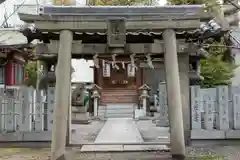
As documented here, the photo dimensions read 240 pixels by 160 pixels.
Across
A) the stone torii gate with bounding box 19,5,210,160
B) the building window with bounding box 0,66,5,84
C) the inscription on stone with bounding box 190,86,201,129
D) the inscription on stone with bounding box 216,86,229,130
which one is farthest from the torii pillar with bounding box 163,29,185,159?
the building window with bounding box 0,66,5,84

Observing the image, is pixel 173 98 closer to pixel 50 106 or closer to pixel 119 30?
pixel 119 30

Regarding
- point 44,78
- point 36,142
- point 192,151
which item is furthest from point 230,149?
point 44,78

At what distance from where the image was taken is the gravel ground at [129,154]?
29.2 ft

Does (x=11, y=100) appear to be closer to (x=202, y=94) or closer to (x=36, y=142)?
(x=36, y=142)

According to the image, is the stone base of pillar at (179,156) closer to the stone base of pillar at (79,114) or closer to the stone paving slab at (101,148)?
the stone paving slab at (101,148)

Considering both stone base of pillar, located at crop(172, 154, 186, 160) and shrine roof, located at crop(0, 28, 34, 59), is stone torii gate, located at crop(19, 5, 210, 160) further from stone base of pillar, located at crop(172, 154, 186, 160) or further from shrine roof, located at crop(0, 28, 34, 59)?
shrine roof, located at crop(0, 28, 34, 59)

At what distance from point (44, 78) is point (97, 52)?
703 centimetres

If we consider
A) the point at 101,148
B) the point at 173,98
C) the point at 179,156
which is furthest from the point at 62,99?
the point at 179,156

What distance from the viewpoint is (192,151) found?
995 cm

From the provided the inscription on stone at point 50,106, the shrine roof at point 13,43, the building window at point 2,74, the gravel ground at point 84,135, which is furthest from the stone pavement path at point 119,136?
the building window at point 2,74

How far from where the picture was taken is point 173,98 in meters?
Result: 8.85

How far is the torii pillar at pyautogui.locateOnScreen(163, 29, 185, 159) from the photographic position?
28.2 feet

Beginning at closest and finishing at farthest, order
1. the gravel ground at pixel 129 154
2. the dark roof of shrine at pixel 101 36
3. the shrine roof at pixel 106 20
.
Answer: the gravel ground at pixel 129 154
the shrine roof at pixel 106 20
the dark roof of shrine at pixel 101 36

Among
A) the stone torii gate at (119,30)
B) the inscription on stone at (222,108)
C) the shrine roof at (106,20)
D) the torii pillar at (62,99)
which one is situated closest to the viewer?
the torii pillar at (62,99)
